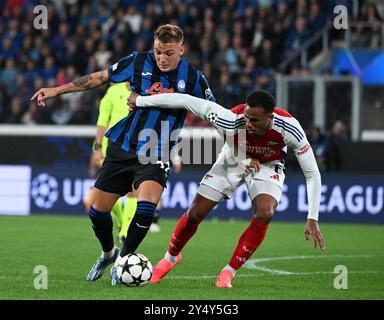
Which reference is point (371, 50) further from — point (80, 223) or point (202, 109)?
point (202, 109)

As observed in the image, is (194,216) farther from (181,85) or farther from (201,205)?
(181,85)

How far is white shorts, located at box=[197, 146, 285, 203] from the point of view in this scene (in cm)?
839

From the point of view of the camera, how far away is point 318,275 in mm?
9258

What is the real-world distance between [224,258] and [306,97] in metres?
8.56

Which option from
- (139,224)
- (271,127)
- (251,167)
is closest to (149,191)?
(139,224)

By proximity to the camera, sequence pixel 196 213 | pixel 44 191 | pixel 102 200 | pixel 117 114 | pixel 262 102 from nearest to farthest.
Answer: pixel 262 102
pixel 102 200
pixel 196 213
pixel 117 114
pixel 44 191

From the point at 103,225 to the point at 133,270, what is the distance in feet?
2.44

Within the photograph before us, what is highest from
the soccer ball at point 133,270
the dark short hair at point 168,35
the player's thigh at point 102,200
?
the dark short hair at point 168,35

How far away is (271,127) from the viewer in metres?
8.13

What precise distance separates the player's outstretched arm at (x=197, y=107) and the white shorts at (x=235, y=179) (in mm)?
445

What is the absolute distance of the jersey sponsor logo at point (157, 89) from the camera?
8.48 metres

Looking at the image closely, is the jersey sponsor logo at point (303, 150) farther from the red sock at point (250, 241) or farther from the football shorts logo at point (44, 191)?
the football shorts logo at point (44, 191)

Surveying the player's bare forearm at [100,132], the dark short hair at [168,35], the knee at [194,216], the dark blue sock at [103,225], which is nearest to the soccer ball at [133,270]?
the dark blue sock at [103,225]

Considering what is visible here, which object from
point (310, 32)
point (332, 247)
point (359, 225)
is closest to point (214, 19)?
point (310, 32)
